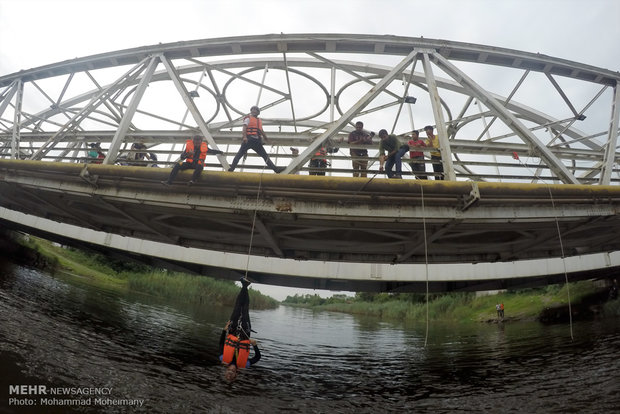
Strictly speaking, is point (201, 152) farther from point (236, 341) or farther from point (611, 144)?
point (611, 144)

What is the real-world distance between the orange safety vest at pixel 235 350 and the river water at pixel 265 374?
577 mm

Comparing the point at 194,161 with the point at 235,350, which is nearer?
the point at 235,350

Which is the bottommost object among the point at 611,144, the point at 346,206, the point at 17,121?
the point at 346,206

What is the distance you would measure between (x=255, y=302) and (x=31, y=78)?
4275cm

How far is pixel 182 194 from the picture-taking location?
8.70 metres

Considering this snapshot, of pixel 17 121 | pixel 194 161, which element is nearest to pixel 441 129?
pixel 194 161

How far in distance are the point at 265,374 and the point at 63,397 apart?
5044mm

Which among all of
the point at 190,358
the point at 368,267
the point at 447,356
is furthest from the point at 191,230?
the point at 447,356

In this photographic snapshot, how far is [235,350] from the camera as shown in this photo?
7223mm

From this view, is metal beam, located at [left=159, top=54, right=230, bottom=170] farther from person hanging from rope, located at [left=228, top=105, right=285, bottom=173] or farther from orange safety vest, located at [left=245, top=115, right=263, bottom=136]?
orange safety vest, located at [left=245, top=115, right=263, bottom=136]

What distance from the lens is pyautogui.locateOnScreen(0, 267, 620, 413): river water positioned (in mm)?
5562

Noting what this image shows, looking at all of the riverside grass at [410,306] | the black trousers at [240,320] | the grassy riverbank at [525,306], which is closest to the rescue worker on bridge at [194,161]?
the black trousers at [240,320]

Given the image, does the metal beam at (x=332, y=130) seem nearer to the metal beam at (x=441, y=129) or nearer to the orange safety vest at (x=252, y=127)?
the metal beam at (x=441, y=129)

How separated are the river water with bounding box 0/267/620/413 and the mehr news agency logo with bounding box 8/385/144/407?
0.06ft
